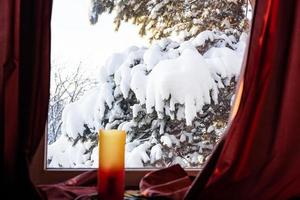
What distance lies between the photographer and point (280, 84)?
1544mm

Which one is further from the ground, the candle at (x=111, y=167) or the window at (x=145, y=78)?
the window at (x=145, y=78)

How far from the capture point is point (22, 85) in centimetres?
137

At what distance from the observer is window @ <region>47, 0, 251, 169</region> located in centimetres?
166

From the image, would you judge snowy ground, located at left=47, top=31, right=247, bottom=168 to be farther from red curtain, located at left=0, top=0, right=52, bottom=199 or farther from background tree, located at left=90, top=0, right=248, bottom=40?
red curtain, located at left=0, top=0, right=52, bottom=199

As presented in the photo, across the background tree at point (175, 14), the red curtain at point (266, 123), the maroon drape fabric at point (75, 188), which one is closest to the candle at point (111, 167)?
the maroon drape fabric at point (75, 188)

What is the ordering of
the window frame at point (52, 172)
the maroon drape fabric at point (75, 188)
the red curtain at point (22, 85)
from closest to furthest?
the red curtain at point (22, 85) < the maroon drape fabric at point (75, 188) < the window frame at point (52, 172)

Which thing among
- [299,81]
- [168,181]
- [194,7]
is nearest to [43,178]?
[168,181]

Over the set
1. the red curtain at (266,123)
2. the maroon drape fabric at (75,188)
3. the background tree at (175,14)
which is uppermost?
the background tree at (175,14)

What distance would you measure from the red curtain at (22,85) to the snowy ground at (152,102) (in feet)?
0.97

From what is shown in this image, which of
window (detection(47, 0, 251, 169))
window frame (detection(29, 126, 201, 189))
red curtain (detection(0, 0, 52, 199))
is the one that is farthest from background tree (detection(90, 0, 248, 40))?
window frame (detection(29, 126, 201, 189))

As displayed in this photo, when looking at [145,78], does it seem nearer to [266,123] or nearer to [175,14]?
[175,14]

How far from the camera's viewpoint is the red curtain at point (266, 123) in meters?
1.49

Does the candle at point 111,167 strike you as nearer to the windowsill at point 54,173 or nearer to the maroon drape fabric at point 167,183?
the maroon drape fabric at point 167,183

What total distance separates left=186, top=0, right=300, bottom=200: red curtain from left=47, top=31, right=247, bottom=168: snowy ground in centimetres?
23
